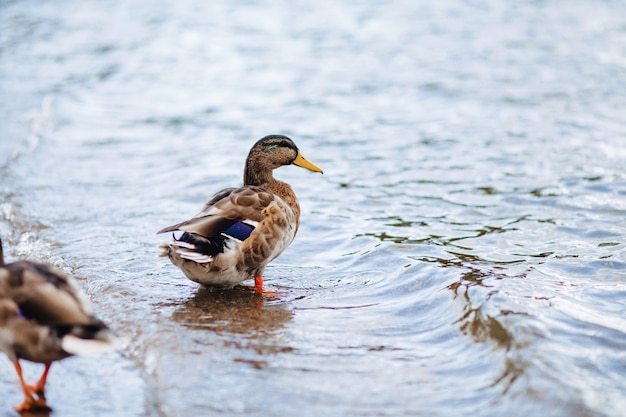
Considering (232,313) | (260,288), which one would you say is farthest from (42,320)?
(260,288)

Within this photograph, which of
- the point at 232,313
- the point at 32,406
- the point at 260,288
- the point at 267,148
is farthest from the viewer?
the point at 267,148

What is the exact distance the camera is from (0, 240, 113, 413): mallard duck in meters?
3.80

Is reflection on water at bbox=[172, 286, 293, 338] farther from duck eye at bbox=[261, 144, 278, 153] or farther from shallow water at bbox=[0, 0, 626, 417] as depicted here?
duck eye at bbox=[261, 144, 278, 153]

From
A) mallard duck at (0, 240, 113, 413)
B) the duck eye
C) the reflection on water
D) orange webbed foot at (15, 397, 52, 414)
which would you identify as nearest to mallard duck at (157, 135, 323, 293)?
the reflection on water

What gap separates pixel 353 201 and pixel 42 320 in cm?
502

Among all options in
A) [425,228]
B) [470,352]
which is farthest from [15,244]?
[470,352]

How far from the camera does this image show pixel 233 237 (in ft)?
18.6

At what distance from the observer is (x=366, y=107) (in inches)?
504

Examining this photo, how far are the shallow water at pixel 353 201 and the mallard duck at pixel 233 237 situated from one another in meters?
0.25

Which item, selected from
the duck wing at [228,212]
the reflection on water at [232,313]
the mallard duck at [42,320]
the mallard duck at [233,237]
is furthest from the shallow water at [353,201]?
the duck wing at [228,212]

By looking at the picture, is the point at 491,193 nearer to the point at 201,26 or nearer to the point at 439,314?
the point at 439,314

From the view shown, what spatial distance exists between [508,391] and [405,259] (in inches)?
99.8

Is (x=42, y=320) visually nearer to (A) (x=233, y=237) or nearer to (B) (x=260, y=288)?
(A) (x=233, y=237)

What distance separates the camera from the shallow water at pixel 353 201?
445 centimetres
